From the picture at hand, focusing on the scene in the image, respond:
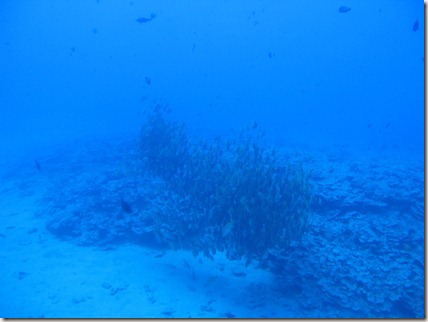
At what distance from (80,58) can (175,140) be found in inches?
5862

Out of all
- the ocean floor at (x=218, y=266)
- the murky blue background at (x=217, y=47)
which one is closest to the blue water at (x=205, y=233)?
the ocean floor at (x=218, y=266)

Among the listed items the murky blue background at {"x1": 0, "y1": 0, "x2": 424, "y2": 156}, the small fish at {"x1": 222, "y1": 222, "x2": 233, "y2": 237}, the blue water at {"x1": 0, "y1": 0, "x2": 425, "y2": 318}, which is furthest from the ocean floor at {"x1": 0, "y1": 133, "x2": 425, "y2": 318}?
the murky blue background at {"x1": 0, "y1": 0, "x2": 424, "y2": 156}

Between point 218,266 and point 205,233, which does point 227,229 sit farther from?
point 218,266

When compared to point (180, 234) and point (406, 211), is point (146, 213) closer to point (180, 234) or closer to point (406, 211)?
point (180, 234)

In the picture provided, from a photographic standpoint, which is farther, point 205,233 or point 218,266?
point 205,233

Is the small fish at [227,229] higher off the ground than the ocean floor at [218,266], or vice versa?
the small fish at [227,229]

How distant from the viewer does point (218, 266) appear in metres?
7.55

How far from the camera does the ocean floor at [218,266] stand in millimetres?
6016

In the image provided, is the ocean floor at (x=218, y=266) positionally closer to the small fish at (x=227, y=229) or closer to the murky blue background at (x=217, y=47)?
the small fish at (x=227, y=229)

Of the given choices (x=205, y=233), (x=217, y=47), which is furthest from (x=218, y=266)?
(x=217, y=47)

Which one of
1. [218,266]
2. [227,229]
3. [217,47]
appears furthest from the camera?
[217,47]

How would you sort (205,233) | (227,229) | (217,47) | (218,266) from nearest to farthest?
(227,229) → (218,266) → (205,233) → (217,47)

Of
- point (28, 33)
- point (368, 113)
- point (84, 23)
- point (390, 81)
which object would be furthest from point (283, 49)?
point (28, 33)

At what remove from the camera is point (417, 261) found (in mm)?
6312
